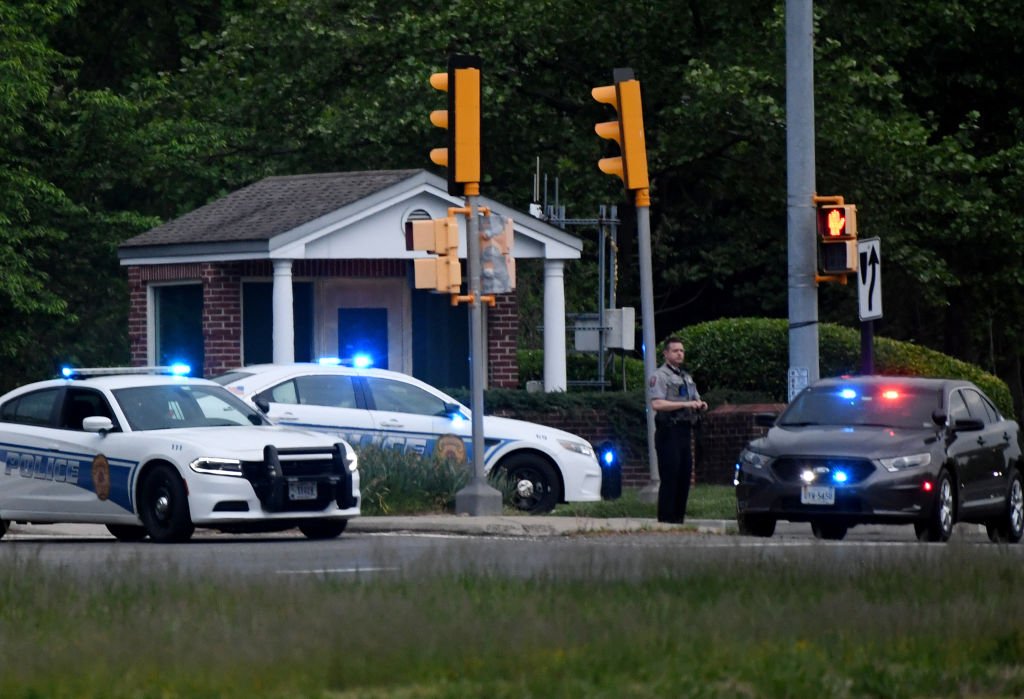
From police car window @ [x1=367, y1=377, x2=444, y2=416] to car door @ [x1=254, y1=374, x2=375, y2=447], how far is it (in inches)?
8.2

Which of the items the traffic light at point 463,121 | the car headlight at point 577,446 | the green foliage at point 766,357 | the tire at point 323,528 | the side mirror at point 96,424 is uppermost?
the traffic light at point 463,121

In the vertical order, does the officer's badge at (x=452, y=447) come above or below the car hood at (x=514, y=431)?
below

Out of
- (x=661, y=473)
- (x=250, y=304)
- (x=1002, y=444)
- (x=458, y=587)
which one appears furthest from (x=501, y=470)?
(x=458, y=587)

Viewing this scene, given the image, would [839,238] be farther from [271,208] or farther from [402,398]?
[271,208]

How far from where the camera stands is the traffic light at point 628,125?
2222 centimetres

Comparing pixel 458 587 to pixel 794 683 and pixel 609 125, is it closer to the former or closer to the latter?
pixel 794 683

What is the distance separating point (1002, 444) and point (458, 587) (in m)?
9.75

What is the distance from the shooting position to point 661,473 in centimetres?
2039

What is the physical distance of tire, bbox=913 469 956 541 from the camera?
18266mm

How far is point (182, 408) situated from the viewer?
1955 cm

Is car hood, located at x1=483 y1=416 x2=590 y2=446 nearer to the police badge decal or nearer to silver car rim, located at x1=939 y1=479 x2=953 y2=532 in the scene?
the police badge decal

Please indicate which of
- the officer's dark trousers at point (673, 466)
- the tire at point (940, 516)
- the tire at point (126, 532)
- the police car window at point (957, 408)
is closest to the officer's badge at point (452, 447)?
the officer's dark trousers at point (673, 466)

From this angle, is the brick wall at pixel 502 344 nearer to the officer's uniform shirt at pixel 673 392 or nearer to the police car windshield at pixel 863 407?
the officer's uniform shirt at pixel 673 392

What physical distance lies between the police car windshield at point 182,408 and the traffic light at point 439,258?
2228 millimetres
